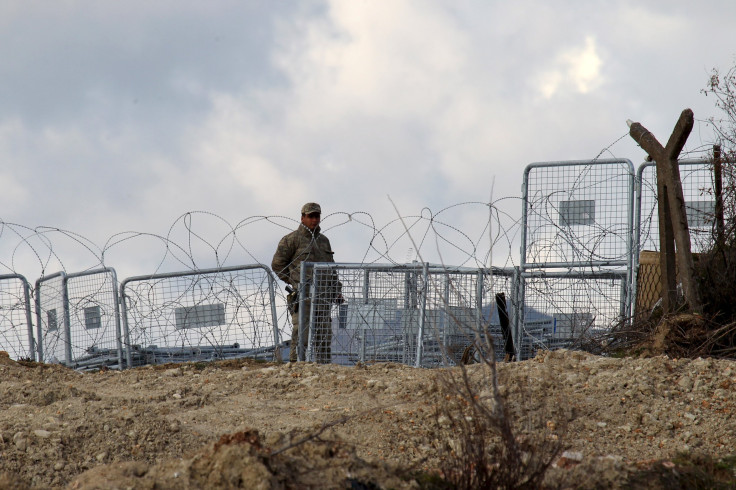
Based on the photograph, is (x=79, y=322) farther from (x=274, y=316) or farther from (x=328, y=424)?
(x=328, y=424)

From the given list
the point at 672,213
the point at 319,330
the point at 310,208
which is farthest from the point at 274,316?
the point at 672,213

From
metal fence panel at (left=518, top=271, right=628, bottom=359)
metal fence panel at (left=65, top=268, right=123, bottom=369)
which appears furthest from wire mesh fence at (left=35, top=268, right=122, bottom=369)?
metal fence panel at (left=518, top=271, right=628, bottom=359)

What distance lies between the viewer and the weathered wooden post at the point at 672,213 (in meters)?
7.84

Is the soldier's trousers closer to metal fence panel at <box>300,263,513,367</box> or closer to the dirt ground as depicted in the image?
metal fence panel at <box>300,263,513,367</box>

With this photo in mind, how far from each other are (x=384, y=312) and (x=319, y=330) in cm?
97

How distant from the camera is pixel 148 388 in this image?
7602 millimetres

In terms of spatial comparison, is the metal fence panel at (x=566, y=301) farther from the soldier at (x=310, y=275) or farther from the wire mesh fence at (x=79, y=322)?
the wire mesh fence at (x=79, y=322)

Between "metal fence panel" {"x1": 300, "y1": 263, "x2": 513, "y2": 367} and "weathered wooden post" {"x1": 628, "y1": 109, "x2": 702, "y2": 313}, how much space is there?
1781 millimetres

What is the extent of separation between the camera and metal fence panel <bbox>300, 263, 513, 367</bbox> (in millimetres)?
8531

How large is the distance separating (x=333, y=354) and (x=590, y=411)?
3.57 meters

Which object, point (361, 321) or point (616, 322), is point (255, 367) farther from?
point (616, 322)

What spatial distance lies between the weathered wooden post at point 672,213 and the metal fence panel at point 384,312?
70.1 inches

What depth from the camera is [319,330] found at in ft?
30.2

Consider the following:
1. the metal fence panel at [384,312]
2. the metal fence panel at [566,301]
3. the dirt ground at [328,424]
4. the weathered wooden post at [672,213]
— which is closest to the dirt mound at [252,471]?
the dirt ground at [328,424]
